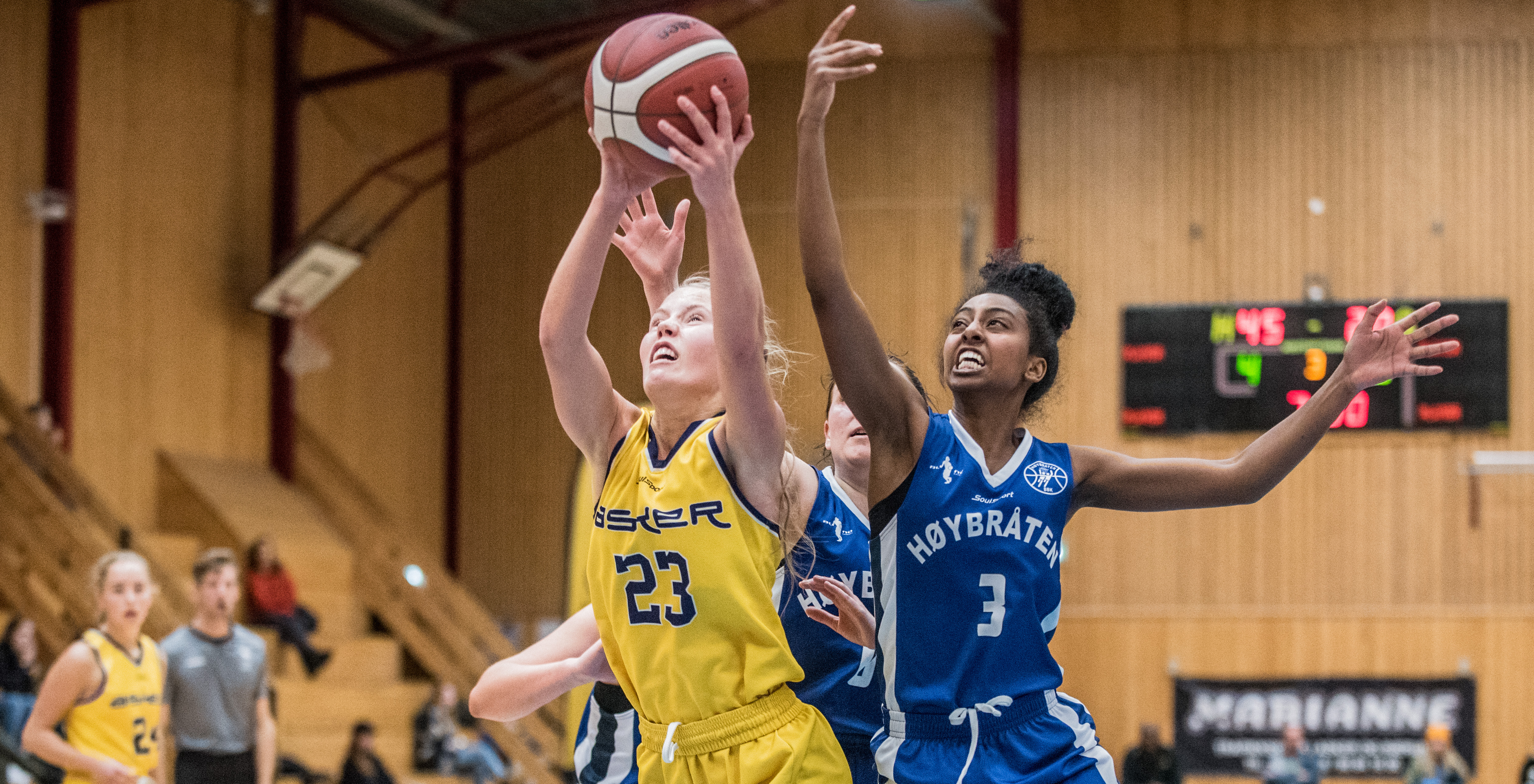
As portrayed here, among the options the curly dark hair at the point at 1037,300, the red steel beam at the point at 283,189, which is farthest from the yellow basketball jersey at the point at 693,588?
the red steel beam at the point at 283,189

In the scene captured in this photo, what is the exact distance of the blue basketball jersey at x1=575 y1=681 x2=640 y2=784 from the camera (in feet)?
13.9

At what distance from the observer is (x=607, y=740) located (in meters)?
4.29

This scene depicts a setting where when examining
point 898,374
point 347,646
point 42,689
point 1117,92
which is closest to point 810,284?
point 898,374

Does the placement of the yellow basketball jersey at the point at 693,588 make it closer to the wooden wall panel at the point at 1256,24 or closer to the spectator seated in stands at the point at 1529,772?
the spectator seated in stands at the point at 1529,772

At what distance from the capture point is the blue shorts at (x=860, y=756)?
365 cm

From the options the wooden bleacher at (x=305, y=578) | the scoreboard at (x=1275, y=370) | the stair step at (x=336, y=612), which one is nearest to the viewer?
the wooden bleacher at (x=305, y=578)

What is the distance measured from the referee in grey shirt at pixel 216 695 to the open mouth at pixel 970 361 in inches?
155

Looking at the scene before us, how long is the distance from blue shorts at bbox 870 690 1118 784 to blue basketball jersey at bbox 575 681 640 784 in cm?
97

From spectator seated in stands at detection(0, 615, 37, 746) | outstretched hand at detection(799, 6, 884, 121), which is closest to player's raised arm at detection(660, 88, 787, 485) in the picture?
outstretched hand at detection(799, 6, 884, 121)

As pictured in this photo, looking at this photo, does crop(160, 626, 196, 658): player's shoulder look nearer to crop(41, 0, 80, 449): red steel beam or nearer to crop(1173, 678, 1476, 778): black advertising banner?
crop(41, 0, 80, 449): red steel beam

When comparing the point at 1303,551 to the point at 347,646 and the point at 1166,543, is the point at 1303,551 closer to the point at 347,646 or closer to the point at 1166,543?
the point at 1166,543

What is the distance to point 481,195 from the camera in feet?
59.7

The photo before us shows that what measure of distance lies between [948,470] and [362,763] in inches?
382

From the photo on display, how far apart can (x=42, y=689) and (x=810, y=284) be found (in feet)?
14.1
